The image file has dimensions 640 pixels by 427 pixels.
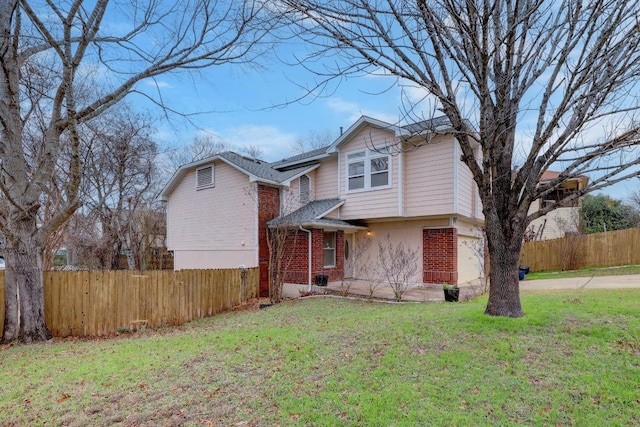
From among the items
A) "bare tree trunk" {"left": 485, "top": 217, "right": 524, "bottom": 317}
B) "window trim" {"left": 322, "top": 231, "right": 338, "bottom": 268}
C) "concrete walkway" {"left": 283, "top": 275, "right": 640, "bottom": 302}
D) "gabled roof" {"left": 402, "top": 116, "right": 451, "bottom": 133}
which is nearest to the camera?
"gabled roof" {"left": 402, "top": 116, "right": 451, "bottom": 133}

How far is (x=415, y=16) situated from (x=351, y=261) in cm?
1082

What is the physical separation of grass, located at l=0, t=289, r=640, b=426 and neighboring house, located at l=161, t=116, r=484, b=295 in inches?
228

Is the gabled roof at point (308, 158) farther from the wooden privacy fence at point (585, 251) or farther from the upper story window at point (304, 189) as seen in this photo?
the wooden privacy fence at point (585, 251)

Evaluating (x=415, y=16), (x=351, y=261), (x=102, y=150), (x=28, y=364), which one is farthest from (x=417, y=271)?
(x=102, y=150)

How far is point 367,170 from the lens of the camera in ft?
41.3

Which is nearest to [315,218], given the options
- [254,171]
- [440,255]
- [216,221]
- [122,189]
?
[254,171]

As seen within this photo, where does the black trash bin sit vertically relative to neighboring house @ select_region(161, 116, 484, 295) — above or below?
below

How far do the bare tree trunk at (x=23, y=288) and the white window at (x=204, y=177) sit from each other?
771 centimetres

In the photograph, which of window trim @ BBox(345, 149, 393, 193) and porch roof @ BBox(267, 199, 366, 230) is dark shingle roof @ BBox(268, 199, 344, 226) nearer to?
porch roof @ BBox(267, 199, 366, 230)

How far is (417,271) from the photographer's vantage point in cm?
1272

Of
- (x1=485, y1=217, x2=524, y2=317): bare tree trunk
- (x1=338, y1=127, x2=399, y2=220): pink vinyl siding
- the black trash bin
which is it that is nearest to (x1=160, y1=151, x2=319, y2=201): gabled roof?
(x1=338, y1=127, x2=399, y2=220): pink vinyl siding

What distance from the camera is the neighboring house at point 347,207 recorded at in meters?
11.6

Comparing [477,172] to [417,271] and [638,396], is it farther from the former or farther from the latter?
[417,271]

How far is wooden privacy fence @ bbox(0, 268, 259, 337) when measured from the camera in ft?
25.5
